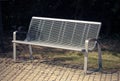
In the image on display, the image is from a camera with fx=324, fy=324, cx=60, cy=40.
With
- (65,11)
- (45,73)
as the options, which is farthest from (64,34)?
(65,11)

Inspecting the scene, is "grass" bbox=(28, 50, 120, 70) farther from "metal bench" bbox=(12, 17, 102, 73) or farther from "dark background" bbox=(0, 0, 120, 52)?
"dark background" bbox=(0, 0, 120, 52)

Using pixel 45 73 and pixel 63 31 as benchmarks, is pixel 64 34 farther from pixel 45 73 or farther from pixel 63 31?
pixel 45 73

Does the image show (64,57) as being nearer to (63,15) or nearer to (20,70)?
(20,70)

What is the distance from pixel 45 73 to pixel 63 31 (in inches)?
50.4

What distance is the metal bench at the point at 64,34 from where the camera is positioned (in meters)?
7.28

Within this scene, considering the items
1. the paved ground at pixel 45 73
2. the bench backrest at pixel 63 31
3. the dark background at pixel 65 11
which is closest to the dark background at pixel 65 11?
the dark background at pixel 65 11

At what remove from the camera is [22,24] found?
12.3 m

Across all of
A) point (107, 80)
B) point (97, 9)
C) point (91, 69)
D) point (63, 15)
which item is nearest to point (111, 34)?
point (97, 9)

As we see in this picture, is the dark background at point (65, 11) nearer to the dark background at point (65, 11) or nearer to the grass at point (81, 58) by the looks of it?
the dark background at point (65, 11)

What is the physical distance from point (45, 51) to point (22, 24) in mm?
3543

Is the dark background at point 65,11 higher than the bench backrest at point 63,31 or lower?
lower

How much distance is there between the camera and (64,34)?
7785 millimetres

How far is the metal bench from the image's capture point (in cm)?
728

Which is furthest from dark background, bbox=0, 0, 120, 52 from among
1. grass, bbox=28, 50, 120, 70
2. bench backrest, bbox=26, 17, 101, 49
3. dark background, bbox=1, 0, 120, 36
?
bench backrest, bbox=26, 17, 101, 49
